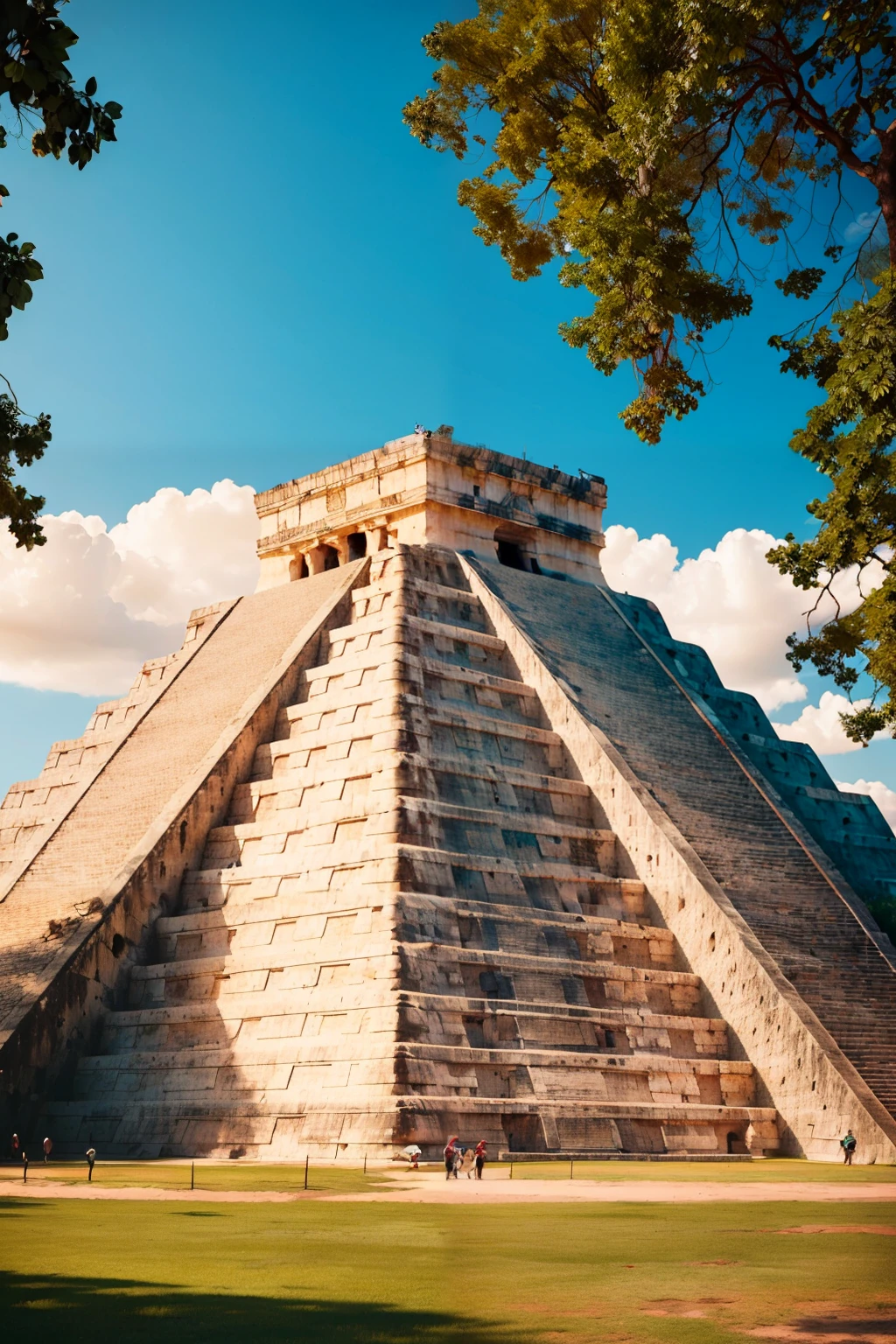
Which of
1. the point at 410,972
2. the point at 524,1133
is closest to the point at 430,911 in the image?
the point at 410,972

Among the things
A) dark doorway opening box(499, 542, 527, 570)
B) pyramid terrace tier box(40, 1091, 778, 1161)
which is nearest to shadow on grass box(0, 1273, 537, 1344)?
pyramid terrace tier box(40, 1091, 778, 1161)

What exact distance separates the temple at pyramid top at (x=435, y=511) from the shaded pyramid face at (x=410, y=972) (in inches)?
254

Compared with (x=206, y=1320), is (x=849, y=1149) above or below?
above

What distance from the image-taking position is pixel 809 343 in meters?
12.6

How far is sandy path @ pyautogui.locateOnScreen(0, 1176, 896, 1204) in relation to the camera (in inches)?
453

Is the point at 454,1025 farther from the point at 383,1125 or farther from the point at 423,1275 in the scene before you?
the point at 423,1275

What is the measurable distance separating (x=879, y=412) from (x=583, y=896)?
1085 centimetres

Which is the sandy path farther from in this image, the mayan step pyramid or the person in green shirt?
the person in green shirt

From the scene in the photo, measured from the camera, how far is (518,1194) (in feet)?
40.1

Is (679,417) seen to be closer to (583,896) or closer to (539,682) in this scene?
(583,896)

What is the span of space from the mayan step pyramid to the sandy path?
7.17 ft

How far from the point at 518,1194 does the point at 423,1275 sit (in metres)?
5.05

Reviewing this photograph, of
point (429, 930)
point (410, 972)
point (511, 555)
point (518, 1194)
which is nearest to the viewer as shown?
point (518, 1194)

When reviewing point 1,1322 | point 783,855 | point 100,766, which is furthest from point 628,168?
point 100,766
